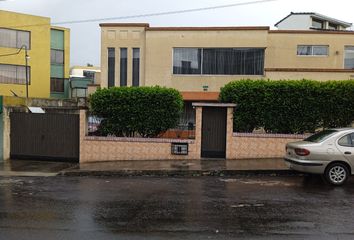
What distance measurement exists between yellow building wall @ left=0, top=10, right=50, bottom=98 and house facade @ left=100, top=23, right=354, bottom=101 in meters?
15.5

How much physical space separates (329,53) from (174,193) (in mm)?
21849

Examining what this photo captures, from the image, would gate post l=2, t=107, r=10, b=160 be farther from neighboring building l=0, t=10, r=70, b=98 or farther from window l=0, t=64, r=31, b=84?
window l=0, t=64, r=31, b=84

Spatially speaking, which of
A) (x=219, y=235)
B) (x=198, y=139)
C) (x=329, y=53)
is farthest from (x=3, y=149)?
(x=329, y=53)

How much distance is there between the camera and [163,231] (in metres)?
6.73

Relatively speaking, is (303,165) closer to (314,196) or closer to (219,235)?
(314,196)

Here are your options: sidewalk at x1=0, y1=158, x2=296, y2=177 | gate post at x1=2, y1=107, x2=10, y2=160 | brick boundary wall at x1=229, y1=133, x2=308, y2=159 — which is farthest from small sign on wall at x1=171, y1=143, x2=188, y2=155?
gate post at x1=2, y1=107, x2=10, y2=160

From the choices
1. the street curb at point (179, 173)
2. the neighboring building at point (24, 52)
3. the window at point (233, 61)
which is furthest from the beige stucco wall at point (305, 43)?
the neighboring building at point (24, 52)

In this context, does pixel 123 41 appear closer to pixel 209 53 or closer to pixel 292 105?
pixel 209 53

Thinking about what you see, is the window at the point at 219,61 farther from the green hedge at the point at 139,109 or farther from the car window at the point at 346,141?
the car window at the point at 346,141

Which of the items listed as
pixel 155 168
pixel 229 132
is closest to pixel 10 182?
pixel 155 168

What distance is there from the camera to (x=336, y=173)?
36.1 ft

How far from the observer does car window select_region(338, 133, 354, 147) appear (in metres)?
11.1

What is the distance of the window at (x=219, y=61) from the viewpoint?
27.6 meters

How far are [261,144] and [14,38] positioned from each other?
31875 mm
